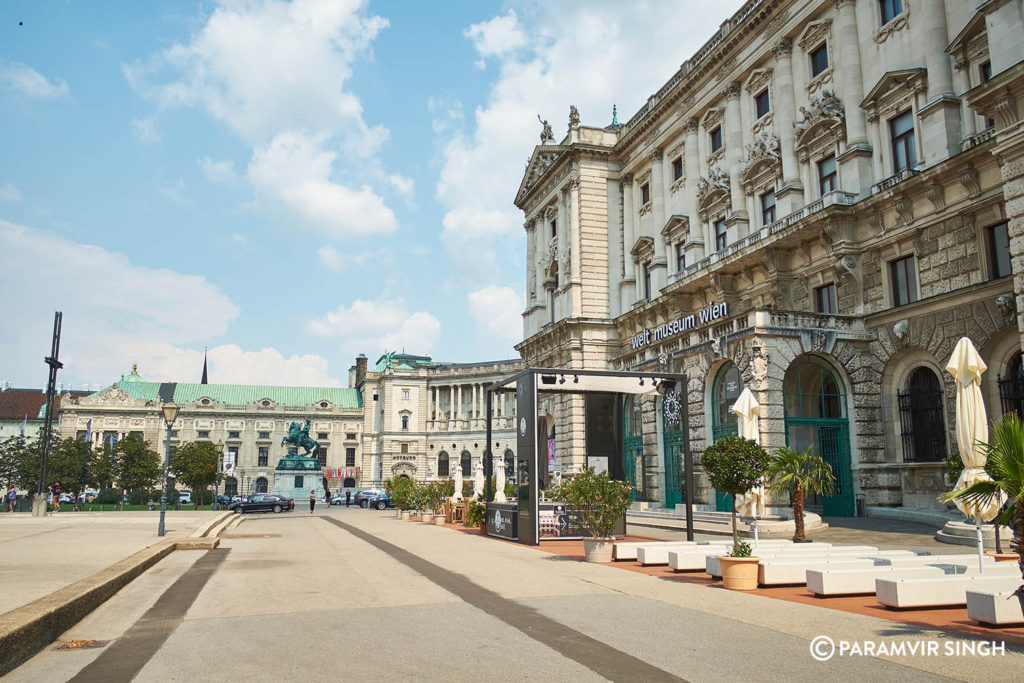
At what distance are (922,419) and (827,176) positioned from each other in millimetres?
11392

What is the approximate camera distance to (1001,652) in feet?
26.9

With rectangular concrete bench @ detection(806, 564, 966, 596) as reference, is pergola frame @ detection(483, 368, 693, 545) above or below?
above

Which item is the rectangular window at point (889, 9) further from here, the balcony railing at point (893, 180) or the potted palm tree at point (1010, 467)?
the potted palm tree at point (1010, 467)

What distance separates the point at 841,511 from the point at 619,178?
1171 inches

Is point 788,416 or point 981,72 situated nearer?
point 981,72

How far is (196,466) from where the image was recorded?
68.3m

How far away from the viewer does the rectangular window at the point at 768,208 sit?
1471 inches

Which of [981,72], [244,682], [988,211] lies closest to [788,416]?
[988,211]

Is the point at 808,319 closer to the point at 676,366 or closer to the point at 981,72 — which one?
the point at 676,366

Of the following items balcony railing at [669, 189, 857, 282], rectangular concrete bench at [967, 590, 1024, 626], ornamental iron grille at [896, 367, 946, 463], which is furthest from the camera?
balcony railing at [669, 189, 857, 282]

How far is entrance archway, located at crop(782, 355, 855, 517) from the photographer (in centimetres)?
2986

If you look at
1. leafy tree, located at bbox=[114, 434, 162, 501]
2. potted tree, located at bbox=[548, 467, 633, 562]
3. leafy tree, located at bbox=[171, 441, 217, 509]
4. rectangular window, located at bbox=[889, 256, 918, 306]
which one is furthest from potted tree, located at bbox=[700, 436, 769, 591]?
leafy tree, located at bbox=[114, 434, 162, 501]

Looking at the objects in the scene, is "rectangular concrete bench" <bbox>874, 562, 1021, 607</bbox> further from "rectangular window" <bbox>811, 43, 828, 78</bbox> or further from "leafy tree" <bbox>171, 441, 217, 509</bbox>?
"leafy tree" <bbox>171, 441, 217, 509</bbox>

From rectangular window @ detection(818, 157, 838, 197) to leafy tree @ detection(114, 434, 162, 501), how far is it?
212 ft
